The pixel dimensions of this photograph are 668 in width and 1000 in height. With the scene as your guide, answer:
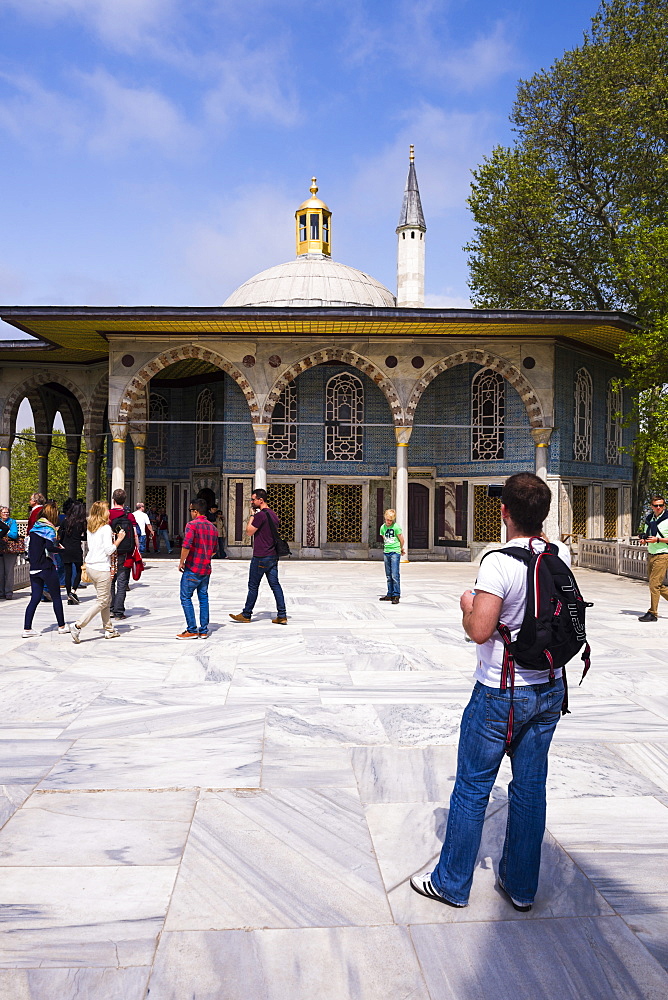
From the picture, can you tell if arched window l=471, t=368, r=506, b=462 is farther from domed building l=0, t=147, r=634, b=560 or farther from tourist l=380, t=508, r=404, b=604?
tourist l=380, t=508, r=404, b=604

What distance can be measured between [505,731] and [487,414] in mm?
17799

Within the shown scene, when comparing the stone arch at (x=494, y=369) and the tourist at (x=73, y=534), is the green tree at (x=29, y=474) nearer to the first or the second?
the stone arch at (x=494, y=369)

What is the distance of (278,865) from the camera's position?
2.97m

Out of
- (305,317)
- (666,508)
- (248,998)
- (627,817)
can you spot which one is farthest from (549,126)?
(248,998)

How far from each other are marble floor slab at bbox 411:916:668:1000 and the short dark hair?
1.37 meters

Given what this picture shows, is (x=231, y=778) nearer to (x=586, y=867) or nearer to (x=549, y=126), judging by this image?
(x=586, y=867)

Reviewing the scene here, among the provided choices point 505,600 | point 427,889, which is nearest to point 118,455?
point 427,889

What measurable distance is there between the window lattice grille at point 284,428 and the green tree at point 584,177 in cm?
952

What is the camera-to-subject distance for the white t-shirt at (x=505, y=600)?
257 centimetres

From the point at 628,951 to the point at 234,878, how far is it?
140cm

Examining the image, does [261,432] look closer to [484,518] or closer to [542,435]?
[484,518]

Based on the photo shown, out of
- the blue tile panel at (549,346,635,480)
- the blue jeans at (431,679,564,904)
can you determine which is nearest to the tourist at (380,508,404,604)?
the blue jeans at (431,679,564,904)

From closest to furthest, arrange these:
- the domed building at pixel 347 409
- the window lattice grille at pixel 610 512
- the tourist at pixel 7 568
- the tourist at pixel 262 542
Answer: the tourist at pixel 262 542 → the tourist at pixel 7 568 → the domed building at pixel 347 409 → the window lattice grille at pixel 610 512

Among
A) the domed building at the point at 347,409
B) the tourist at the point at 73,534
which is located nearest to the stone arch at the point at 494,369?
the domed building at the point at 347,409
